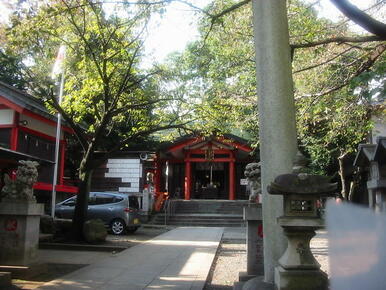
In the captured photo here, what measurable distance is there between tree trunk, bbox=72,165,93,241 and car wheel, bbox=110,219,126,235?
4.10 metres

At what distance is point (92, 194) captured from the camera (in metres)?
18.8

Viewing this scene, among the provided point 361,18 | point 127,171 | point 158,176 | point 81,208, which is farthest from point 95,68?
point 158,176

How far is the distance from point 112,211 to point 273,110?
1338cm

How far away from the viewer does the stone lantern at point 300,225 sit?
16.1 feet

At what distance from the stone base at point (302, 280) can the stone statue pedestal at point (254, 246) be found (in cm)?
287

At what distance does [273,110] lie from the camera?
5.93 meters

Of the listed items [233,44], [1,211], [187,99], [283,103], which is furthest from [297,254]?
[187,99]

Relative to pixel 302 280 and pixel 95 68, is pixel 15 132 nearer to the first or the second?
pixel 95 68

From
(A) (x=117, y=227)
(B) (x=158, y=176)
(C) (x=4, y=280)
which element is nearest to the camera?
(C) (x=4, y=280)

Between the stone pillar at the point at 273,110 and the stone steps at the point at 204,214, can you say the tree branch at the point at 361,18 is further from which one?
the stone steps at the point at 204,214

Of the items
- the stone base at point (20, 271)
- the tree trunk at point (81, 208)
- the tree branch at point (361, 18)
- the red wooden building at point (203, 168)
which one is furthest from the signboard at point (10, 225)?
the red wooden building at point (203, 168)

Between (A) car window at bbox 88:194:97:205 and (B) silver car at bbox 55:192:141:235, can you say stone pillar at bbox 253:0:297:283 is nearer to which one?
(B) silver car at bbox 55:192:141:235

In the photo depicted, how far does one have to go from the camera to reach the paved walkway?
25.7ft

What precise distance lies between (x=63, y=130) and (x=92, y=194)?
189 inches
